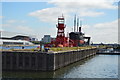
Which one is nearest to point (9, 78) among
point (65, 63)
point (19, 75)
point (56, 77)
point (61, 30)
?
point (19, 75)

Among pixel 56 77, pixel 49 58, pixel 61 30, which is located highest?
→ pixel 61 30

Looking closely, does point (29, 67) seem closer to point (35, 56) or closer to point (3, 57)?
point (35, 56)

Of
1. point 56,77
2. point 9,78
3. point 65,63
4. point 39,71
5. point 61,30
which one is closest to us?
point 9,78

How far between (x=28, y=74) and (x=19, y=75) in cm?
189

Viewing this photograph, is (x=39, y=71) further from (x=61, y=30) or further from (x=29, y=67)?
(x=61, y=30)

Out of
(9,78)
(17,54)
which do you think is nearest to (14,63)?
(17,54)

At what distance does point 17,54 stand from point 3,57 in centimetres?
321

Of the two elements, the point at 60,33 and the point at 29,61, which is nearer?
the point at 29,61

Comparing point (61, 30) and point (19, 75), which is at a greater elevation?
point (61, 30)

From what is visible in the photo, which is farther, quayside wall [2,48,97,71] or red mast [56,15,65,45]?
red mast [56,15,65,45]

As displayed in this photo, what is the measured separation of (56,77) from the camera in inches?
1688

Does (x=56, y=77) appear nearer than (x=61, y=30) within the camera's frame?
Yes

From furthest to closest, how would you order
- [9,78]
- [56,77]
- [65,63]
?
[65,63], [56,77], [9,78]

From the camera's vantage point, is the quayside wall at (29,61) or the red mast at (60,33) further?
the red mast at (60,33)
